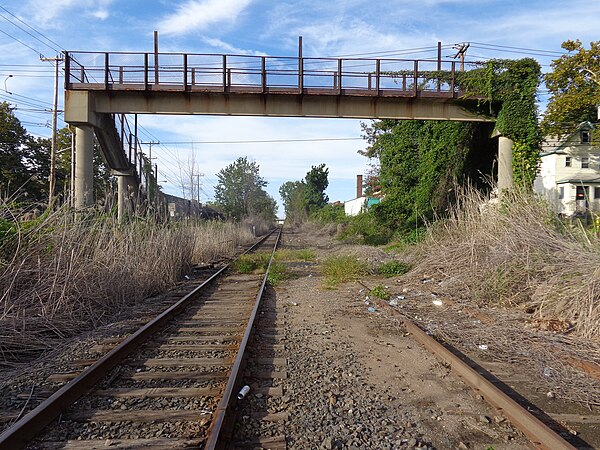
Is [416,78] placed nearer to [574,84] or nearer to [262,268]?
[262,268]

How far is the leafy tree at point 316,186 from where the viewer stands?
8337cm

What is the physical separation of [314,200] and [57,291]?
76.8m

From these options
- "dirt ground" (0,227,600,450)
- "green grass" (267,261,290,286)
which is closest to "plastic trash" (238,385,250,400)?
"dirt ground" (0,227,600,450)

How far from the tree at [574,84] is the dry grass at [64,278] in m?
28.1

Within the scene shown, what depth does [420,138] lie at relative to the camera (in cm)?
2211

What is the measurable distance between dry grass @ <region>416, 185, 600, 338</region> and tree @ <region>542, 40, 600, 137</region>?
2255 cm

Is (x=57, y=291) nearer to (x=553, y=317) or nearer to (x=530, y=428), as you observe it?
(x=530, y=428)

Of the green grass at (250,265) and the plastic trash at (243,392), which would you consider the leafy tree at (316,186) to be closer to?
the green grass at (250,265)

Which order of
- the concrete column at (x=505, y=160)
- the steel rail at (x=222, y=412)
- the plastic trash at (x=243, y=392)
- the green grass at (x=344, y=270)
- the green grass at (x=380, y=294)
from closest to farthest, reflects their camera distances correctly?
1. the steel rail at (x=222, y=412)
2. the plastic trash at (x=243, y=392)
3. the green grass at (x=380, y=294)
4. the green grass at (x=344, y=270)
5. the concrete column at (x=505, y=160)

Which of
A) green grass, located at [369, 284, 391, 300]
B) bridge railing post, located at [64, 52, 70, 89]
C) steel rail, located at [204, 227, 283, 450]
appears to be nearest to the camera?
steel rail, located at [204, 227, 283, 450]

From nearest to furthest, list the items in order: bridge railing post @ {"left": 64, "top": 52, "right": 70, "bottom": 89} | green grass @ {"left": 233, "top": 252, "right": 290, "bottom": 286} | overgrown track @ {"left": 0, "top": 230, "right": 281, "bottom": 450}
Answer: overgrown track @ {"left": 0, "top": 230, "right": 281, "bottom": 450} → green grass @ {"left": 233, "top": 252, "right": 290, "bottom": 286} → bridge railing post @ {"left": 64, "top": 52, "right": 70, "bottom": 89}

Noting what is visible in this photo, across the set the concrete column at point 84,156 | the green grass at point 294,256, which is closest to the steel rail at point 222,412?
the concrete column at point 84,156

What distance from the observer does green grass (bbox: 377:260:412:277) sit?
13.4 meters

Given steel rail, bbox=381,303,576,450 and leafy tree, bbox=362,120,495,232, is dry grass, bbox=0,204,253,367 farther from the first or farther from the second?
leafy tree, bbox=362,120,495,232
